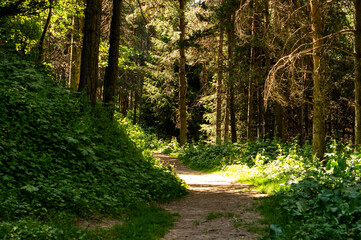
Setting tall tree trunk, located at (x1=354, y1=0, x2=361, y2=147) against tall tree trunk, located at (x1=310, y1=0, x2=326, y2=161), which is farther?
tall tree trunk, located at (x1=310, y1=0, x2=326, y2=161)

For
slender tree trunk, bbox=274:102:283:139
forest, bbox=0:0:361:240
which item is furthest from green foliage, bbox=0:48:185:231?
slender tree trunk, bbox=274:102:283:139

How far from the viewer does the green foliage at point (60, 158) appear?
534 centimetres

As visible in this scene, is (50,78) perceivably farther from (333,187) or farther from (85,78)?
→ (333,187)

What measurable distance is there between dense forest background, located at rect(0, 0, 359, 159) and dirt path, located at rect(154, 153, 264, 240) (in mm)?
3233

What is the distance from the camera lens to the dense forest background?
30.8ft

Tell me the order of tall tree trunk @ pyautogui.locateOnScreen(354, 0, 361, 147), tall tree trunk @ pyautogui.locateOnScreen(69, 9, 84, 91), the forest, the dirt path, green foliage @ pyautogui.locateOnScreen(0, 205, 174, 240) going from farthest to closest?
1. tall tree trunk @ pyautogui.locateOnScreen(69, 9, 84, 91)
2. tall tree trunk @ pyautogui.locateOnScreen(354, 0, 361, 147)
3. the dirt path
4. the forest
5. green foliage @ pyautogui.locateOnScreen(0, 205, 174, 240)

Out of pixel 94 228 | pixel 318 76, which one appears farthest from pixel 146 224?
pixel 318 76

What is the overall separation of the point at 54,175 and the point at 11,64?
16.5 feet

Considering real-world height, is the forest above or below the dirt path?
above

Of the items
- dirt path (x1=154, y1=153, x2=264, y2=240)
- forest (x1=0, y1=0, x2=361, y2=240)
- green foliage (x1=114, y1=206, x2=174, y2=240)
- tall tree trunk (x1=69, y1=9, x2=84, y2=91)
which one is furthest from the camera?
tall tree trunk (x1=69, y1=9, x2=84, y2=91)

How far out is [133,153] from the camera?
9.83 metres

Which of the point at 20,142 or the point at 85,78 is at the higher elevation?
the point at 85,78

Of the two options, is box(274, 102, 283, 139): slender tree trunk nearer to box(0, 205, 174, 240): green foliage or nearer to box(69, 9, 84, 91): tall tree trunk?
box(0, 205, 174, 240): green foliage

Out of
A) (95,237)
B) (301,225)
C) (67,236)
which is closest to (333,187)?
(301,225)
